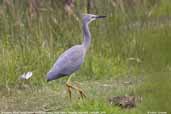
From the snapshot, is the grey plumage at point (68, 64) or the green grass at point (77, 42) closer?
the grey plumage at point (68, 64)

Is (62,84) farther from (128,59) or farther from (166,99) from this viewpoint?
(166,99)

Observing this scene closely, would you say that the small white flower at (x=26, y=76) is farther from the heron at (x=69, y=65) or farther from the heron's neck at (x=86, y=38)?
the heron's neck at (x=86, y=38)

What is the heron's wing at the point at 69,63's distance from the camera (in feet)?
23.1

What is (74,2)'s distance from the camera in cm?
960

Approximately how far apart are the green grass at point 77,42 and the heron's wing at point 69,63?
1.16 ft

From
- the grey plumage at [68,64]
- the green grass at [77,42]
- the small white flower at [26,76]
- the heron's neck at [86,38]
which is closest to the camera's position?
the grey plumage at [68,64]

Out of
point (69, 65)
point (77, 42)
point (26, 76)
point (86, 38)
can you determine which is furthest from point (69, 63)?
point (77, 42)

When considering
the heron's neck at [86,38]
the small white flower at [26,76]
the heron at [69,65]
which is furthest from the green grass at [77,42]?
the heron's neck at [86,38]

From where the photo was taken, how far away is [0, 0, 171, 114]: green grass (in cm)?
710

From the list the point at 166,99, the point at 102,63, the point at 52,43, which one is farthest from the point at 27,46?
the point at 166,99

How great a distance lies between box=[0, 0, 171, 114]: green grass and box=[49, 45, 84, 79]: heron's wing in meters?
0.35

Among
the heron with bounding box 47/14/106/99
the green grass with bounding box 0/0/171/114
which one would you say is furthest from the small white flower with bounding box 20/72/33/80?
the heron with bounding box 47/14/106/99

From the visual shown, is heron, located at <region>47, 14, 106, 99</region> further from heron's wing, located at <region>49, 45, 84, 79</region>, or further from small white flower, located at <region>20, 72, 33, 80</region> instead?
small white flower, located at <region>20, 72, 33, 80</region>

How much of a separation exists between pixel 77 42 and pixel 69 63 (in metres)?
1.91
